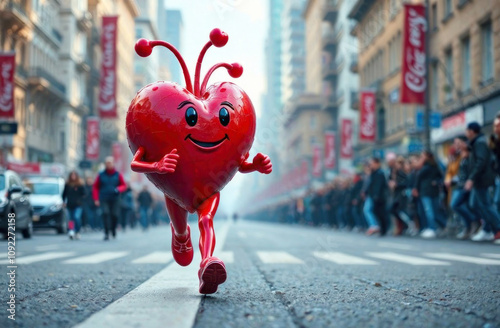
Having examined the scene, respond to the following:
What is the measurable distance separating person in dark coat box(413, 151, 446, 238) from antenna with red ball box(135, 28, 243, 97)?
12531mm

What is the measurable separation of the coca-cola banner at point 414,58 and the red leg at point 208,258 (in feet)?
78.4

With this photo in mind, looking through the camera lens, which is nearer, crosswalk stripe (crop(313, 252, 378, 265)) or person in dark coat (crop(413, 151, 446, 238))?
crosswalk stripe (crop(313, 252, 378, 265))

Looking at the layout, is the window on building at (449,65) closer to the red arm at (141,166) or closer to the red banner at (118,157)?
the red arm at (141,166)

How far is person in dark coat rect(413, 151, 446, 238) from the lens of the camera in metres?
17.4

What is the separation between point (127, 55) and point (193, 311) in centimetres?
8004

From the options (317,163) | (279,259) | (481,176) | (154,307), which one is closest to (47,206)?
(481,176)

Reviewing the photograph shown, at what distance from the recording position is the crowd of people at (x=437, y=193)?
44.5 ft

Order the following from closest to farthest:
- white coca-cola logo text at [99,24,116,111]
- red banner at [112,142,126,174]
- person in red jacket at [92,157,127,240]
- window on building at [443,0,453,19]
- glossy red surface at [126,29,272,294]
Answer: glossy red surface at [126,29,272,294]
person in red jacket at [92,157,127,240]
window on building at [443,0,453,19]
white coca-cola logo text at [99,24,116,111]
red banner at [112,142,126,174]

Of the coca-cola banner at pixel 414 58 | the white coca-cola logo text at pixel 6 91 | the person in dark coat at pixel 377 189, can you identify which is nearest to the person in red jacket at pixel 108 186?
the person in dark coat at pixel 377 189

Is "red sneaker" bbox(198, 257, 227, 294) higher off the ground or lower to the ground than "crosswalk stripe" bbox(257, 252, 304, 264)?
higher

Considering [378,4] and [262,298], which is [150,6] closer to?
[378,4]

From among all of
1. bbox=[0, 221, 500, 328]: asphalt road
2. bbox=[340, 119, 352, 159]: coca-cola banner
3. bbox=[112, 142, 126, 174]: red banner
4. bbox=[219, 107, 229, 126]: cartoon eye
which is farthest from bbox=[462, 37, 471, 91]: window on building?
bbox=[112, 142, 126, 174]: red banner

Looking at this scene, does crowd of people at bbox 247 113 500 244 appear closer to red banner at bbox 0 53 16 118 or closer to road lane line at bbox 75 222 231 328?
road lane line at bbox 75 222 231 328

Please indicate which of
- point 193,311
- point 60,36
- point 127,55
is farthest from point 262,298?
point 127,55
